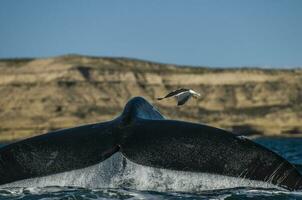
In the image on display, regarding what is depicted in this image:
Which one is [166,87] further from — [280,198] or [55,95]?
[280,198]


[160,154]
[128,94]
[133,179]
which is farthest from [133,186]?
[128,94]

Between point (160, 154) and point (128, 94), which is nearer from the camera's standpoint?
point (160, 154)

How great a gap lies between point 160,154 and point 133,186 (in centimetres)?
87

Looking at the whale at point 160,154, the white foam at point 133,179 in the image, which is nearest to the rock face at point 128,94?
the white foam at point 133,179

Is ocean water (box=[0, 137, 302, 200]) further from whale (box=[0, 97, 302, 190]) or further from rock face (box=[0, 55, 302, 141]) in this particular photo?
rock face (box=[0, 55, 302, 141])

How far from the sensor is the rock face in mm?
99812

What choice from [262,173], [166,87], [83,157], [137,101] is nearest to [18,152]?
[83,157]

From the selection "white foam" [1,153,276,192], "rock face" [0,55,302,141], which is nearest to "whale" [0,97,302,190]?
"white foam" [1,153,276,192]

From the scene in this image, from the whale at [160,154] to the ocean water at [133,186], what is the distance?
7 centimetres

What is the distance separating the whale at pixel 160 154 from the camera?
629 cm

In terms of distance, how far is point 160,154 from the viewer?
250 inches

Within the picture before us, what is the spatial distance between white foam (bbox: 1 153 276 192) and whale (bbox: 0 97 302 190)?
0.05m

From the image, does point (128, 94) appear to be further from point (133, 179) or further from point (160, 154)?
point (160, 154)

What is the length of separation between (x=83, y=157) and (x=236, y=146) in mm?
1358
